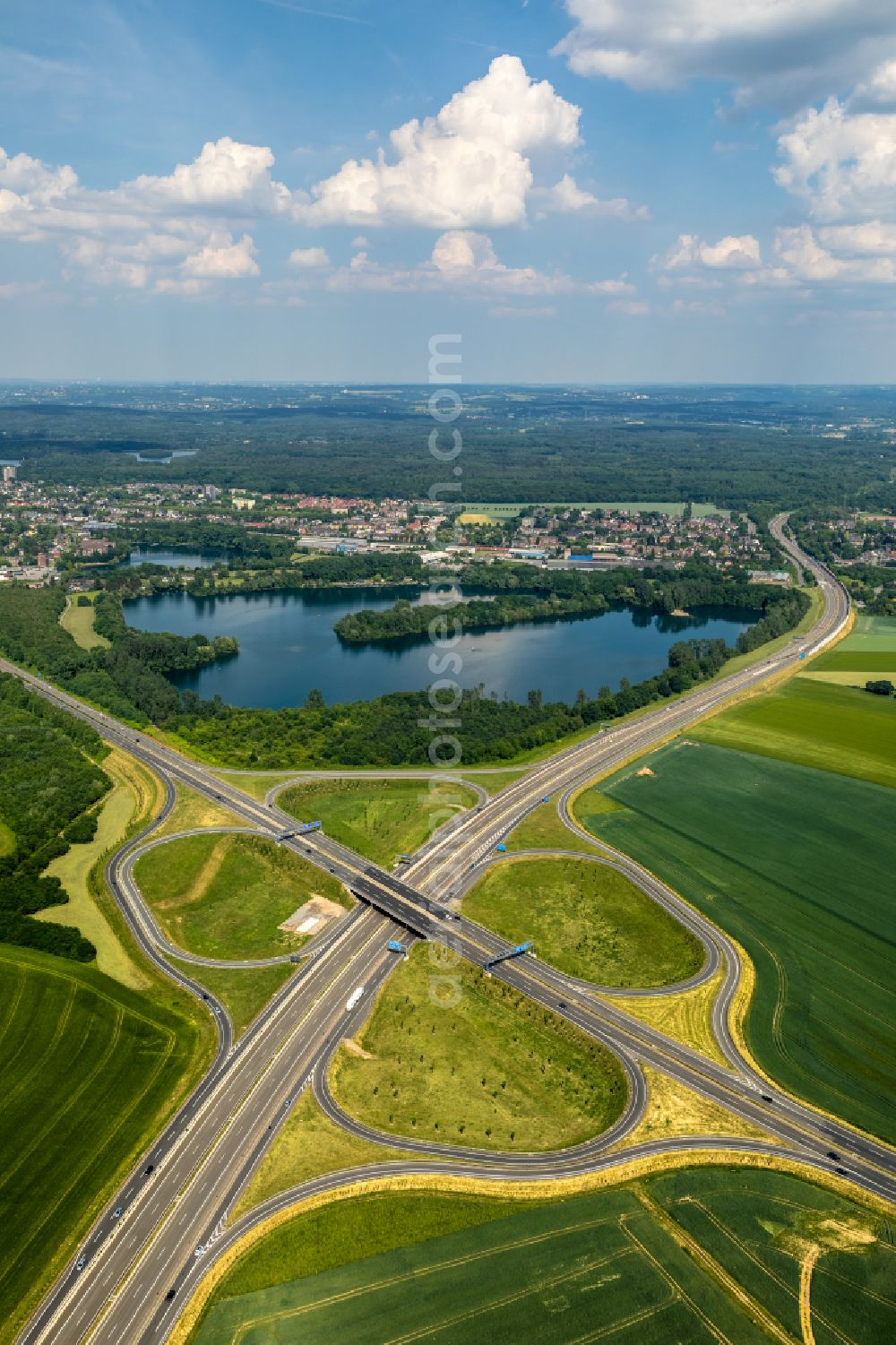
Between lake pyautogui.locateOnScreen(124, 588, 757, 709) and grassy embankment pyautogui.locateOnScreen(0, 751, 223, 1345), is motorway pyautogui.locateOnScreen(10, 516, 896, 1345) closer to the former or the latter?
grassy embankment pyautogui.locateOnScreen(0, 751, 223, 1345)

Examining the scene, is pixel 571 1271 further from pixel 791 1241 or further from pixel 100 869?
pixel 100 869

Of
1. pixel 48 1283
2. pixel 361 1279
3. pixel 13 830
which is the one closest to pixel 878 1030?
pixel 361 1279

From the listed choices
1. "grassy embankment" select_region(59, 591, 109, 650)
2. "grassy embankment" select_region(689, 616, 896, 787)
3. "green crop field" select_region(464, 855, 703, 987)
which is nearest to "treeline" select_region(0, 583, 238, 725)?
"grassy embankment" select_region(59, 591, 109, 650)

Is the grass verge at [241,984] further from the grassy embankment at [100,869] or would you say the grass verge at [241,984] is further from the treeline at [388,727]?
the treeline at [388,727]

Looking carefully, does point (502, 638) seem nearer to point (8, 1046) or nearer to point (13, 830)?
point (13, 830)

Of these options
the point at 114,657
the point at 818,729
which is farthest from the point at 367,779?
the point at 114,657

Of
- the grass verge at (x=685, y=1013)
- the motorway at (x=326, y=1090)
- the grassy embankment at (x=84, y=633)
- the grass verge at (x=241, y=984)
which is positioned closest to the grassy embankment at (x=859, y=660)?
the motorway at (x=326, y=1090)
